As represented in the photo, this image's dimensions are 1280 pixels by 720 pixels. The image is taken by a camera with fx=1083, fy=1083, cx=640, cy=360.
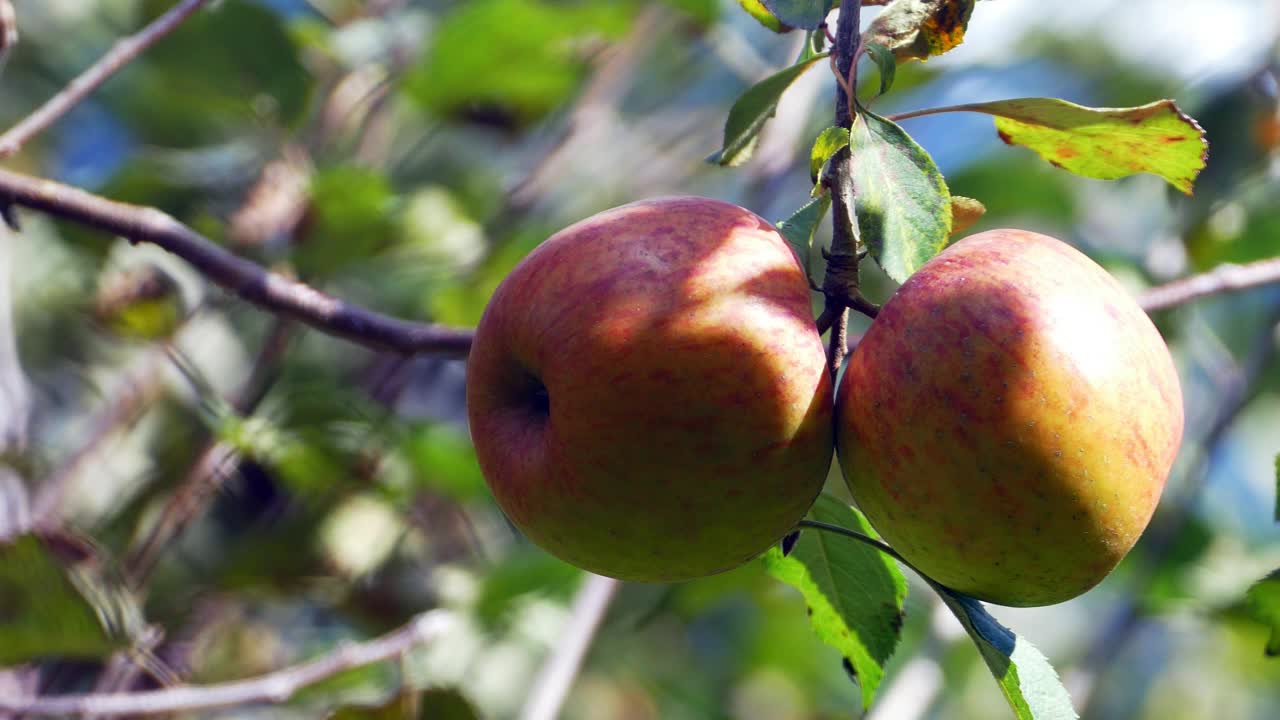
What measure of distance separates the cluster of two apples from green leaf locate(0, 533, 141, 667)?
67 cm

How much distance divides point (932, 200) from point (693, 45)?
1.84 m

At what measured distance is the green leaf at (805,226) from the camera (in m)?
0.89

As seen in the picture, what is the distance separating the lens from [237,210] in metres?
1.88

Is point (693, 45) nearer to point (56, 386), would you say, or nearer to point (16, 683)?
point (56, 386)

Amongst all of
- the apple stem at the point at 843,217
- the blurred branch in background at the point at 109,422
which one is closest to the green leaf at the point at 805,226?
the apple stem at the point at 843,217

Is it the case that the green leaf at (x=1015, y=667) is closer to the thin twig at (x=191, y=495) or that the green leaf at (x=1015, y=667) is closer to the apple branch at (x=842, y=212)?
the apple branch at (x=842, y=212)

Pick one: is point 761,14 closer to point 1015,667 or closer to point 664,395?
point 664,395

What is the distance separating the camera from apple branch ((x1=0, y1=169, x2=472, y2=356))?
98cm

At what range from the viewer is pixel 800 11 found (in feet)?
2.80

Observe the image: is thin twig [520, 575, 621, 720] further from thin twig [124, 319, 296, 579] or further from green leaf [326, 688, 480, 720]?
thin twig [124, 319, 296, 579]

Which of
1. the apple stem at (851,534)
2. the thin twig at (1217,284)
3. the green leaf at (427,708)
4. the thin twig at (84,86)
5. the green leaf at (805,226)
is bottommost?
the green leaf at (427,708)

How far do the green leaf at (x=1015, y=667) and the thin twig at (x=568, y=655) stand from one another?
638mm

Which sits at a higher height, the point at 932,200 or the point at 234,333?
the point at 932,200

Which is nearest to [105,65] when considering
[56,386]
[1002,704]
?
[56,386]
